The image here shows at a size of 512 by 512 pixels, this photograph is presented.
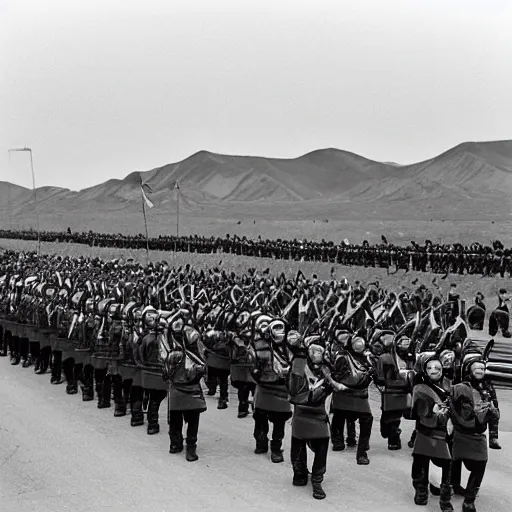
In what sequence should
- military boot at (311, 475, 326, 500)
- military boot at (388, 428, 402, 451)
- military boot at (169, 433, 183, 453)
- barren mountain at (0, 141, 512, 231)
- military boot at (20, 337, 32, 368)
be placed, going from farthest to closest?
barren mountain at (0, 141, 512, 231) → military boot at (20, 337, 32, 368) → military boot at (388, 428, 402, 451) → military boot at (169, 433, 183, 453) → military boot at (311, 475, 326, 500)

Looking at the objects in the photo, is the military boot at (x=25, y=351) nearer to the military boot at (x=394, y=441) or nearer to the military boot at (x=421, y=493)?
the military boot at (x=394, y=441)

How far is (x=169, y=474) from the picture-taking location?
9.45 m

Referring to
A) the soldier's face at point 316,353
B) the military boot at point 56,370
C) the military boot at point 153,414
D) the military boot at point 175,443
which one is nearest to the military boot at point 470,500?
the soldier's face at point 316,353

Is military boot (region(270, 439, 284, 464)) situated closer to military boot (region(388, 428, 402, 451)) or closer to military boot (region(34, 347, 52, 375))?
military boot (region(388, 428, 402, 451))

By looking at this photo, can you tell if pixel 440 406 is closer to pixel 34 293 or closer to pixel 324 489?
pixel 324 489

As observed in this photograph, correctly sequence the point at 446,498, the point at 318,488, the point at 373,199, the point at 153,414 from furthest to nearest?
the point at 373,199, the point at 153,414, the point at 318,488, the point at 446,498

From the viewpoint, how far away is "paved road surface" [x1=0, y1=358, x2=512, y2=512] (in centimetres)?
848

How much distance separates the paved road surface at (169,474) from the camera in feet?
27.8

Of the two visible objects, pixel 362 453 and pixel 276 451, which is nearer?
pixel 362 453

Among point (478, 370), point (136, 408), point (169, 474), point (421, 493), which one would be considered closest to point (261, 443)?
point (169, 474)

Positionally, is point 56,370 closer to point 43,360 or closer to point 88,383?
point 43,360

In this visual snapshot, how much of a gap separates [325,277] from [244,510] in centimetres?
2853

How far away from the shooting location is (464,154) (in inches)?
7219

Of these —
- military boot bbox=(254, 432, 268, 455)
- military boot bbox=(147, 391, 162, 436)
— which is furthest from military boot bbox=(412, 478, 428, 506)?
military boot bbox=(147, 391, 162, 436)
